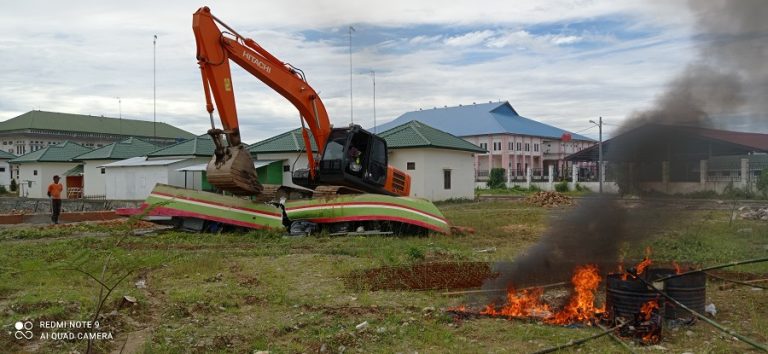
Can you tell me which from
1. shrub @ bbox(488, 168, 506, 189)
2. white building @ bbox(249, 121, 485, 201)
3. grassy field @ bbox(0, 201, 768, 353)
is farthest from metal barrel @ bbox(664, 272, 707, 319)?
shrub @ bbox(488, 168, 506, 189)

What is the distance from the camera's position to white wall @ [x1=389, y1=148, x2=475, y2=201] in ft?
99.8

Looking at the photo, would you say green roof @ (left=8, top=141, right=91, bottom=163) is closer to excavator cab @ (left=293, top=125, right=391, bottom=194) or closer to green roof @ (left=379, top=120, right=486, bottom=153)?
green roof @ (left=379, top=120, right=486, bottom=153)

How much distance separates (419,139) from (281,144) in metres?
8.62

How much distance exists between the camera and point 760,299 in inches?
287

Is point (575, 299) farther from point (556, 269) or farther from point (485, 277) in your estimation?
point (485, 277)

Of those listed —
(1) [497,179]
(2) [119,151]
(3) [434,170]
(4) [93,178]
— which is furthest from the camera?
(1) [497,179]

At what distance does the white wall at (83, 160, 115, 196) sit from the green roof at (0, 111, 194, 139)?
28754mm

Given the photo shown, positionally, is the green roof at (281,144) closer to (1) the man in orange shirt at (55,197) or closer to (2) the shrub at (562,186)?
(1) the man in orange shirt at (55,197)

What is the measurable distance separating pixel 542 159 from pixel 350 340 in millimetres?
64760

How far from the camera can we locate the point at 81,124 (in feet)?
216

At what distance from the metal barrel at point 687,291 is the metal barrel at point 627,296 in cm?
54

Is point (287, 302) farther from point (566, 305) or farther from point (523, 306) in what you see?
point (566, 305)

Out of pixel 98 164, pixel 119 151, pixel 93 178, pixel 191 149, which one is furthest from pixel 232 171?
pixel 93 178

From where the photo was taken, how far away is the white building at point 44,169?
4368cm
